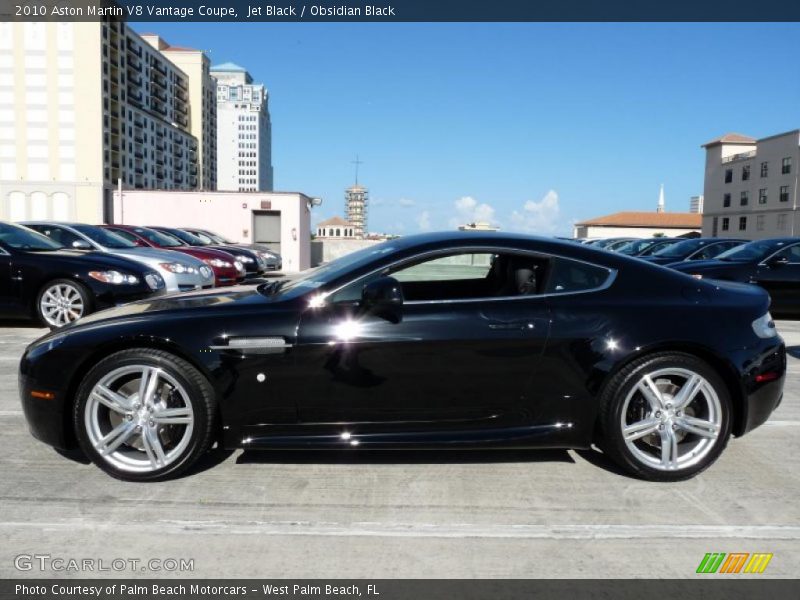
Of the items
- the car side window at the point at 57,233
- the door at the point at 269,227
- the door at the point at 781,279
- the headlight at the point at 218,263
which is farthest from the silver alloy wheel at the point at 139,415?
the door at the point at 269,227

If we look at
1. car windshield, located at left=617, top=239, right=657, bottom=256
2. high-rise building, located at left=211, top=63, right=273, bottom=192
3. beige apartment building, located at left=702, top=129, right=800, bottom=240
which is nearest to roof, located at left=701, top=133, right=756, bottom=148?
beige apartment building, located at left=702, top=129, right=800, bottom=240

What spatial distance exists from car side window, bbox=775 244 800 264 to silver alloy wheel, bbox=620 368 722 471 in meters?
8.47

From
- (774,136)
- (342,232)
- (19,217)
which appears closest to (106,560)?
(19,217)

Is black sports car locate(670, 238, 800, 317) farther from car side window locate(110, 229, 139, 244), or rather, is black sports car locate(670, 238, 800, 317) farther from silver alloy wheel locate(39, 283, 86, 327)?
car side window locate(110, 229, 139, 244)

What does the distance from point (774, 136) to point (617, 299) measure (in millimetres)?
80588

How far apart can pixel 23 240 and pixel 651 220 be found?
103698 millimetres

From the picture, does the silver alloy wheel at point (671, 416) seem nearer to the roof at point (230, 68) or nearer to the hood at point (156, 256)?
the hood at point (156, 256)

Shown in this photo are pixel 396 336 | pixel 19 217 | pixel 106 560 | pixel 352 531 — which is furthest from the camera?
pixel 19 217

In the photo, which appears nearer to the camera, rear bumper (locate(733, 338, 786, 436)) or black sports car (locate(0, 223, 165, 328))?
rear bumper (locate(733, 338, 786, 436))

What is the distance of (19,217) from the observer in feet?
214

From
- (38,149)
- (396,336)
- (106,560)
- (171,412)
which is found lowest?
(106,560)

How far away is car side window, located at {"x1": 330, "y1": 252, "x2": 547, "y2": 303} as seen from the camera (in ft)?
11.7

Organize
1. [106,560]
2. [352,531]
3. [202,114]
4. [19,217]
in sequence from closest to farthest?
[106,560] → [352,531] → [19,217] → [202,114]

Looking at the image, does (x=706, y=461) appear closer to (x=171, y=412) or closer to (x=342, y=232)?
(x=171, y=412)
